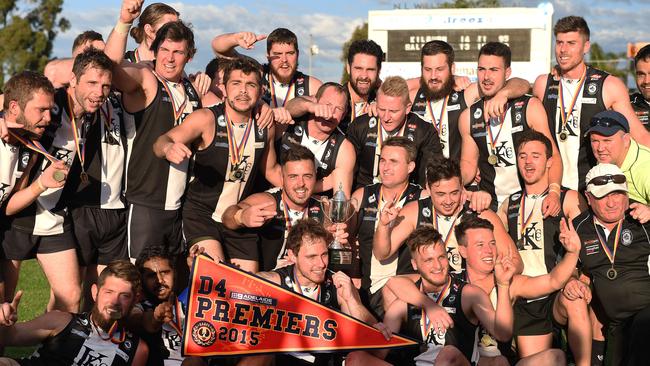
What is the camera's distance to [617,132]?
23.3 feet

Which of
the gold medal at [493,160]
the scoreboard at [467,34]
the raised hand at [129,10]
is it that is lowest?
the gold medal at [493,160]

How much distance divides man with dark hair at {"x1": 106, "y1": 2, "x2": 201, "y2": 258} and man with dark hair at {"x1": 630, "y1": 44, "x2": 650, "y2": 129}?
14.8 feet

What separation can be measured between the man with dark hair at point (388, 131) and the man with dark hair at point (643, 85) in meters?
2.25

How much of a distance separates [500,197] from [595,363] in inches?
69.6

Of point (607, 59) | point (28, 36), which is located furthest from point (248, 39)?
point (607, 59)

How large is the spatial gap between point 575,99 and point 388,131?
1.83m

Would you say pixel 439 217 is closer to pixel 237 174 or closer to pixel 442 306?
pixel 442 306

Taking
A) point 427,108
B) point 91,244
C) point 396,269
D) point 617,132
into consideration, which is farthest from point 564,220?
point 91,244

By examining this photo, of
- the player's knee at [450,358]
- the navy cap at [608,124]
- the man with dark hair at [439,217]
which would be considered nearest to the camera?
the player's knee at [450,358]

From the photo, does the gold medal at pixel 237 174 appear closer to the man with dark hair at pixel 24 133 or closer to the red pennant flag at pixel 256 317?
the red pennant flag at pixel 256 317

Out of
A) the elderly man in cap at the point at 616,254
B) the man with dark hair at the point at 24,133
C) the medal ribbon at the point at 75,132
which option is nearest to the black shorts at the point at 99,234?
the medal ribbon at the point at 75,132

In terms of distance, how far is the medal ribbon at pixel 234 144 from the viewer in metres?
7.26

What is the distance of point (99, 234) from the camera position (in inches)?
283

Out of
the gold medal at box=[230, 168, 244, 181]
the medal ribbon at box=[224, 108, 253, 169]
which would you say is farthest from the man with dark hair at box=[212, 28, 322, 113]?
the gold medal at box=[230, 168, 244, 181]
